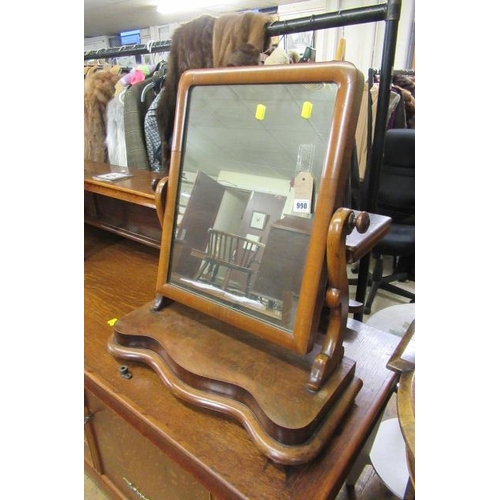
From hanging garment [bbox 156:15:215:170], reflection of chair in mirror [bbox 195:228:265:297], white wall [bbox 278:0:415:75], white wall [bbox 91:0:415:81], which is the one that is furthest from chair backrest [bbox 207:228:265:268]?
white wall [bbox 278:0:415:75]

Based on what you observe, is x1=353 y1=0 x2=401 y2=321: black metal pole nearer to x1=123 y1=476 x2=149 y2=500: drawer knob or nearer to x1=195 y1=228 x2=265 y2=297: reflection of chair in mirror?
x1=195 y1=228 x2=265 y2=297: reflection of chair in mirror

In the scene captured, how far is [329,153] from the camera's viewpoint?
48 centimetres

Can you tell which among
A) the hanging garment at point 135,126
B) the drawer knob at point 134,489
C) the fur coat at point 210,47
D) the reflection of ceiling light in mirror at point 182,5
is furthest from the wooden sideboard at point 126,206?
the reflection of ceiling light in mirror at point 182,5

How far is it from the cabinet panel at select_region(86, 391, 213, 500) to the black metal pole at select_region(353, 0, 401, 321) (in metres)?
0.49

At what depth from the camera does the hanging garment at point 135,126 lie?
1393 millimetres

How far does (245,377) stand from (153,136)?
108cm

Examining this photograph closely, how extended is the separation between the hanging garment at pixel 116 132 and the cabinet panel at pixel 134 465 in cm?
108

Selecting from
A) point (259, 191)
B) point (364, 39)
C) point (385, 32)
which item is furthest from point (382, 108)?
point (364, 39)

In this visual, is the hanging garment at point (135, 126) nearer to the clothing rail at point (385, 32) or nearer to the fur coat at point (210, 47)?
the fur coat at point (210, 47)

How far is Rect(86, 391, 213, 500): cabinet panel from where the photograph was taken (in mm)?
625
